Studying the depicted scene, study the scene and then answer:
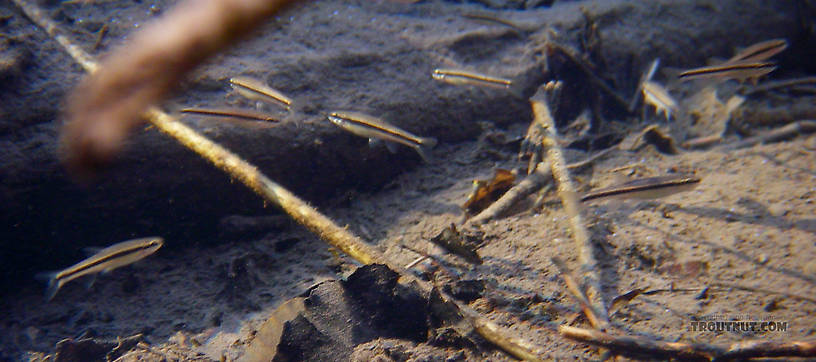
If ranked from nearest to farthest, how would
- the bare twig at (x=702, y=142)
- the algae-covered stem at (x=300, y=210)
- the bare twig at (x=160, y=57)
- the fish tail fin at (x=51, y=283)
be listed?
1. the bare twig at (x=160, y=57)
2. the algae-covered stem at (x=300, y=210)
3. the fish tail fin at (x=51, y=283)
4. the bare twig at (x=702, y=142)

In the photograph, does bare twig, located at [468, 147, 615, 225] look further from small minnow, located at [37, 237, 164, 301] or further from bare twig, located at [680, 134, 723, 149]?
small minnow, located at [37, 237, 164, 301]

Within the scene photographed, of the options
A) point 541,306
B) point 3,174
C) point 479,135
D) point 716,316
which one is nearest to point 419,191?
point 479,135

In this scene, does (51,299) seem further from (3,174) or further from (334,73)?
(334,73)

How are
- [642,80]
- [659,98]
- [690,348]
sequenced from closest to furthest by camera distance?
[690,348], [659,98], [642,80]

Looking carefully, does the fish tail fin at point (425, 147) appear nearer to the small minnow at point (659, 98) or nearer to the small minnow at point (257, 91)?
the small minnow at point (257, 91)

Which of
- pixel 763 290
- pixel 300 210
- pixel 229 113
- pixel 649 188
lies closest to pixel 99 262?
pixel 229 113

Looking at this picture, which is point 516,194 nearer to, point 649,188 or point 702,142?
point 649,188

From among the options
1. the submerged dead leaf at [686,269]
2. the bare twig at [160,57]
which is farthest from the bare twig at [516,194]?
the bare twig at [160,57]
